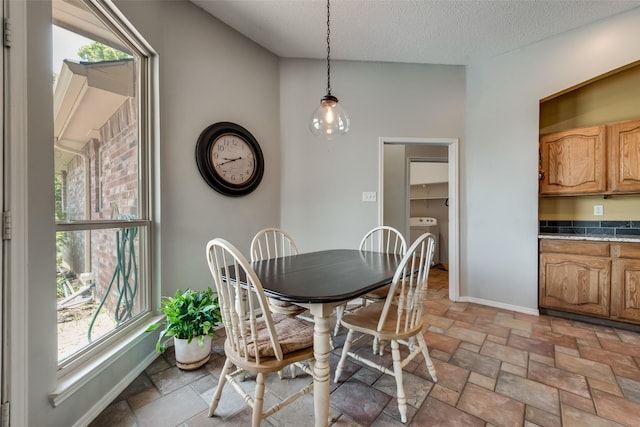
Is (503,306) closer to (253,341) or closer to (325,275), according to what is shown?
(325,275)

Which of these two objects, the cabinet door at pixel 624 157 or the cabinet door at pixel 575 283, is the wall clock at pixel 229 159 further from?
the cabinet door at pixel 624 157

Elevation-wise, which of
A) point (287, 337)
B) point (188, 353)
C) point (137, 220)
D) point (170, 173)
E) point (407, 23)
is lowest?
point (188, 353)

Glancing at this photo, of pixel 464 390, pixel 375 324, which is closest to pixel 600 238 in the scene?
pixel 464 390

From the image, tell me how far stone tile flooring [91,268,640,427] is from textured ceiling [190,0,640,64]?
2.79 metres

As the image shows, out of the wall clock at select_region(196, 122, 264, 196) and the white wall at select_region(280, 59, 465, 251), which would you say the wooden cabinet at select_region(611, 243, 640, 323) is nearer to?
the white wall at select_region(280, 59, 465, 251)

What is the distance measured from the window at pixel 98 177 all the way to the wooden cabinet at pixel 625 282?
3934 mm

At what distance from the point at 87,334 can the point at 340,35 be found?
3.08 m

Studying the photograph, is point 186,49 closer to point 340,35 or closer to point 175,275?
point 340,35

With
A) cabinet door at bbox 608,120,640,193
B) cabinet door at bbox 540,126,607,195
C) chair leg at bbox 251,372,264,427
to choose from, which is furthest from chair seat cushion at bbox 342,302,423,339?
cabinet door at bbox 608,120,640,193

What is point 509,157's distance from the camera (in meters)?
2.89

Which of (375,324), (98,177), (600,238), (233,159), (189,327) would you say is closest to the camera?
(375,324)

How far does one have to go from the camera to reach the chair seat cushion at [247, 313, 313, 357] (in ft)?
3.81

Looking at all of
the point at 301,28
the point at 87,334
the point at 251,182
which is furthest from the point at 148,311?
the point at 301,28

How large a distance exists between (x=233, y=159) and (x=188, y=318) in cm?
143
